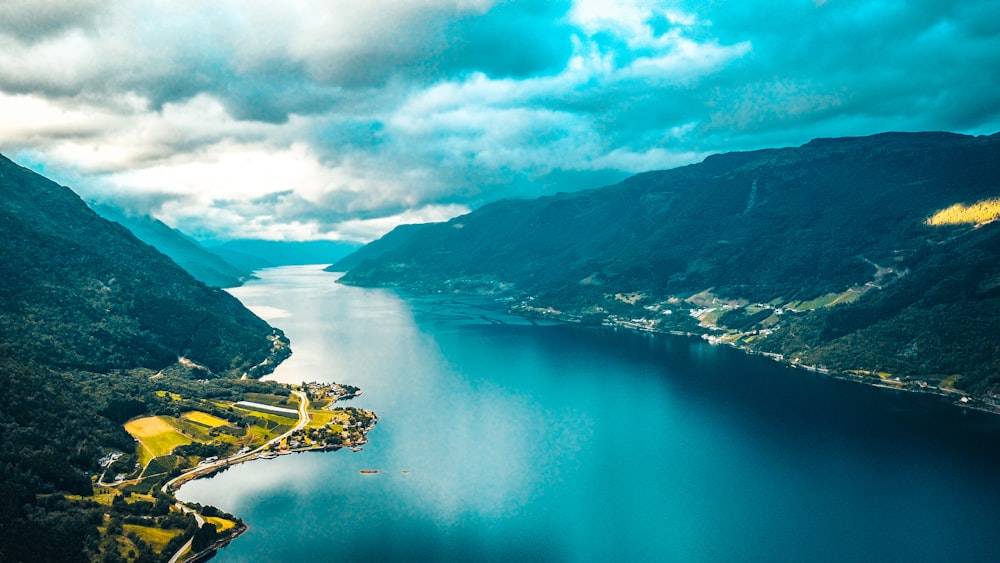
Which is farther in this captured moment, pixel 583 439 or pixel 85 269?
pixel 85 269

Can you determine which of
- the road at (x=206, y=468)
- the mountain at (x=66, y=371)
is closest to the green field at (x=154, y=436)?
the mountain at (x=66, y=371)

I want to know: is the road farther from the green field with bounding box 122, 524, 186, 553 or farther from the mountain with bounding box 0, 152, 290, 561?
the mountain with bounding box 0, 152, 290, 561

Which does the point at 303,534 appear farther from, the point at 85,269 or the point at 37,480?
the point at 85,269

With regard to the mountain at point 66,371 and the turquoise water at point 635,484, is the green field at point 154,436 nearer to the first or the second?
the mountain at point 66,371

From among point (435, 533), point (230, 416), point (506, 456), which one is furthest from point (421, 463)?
point (230, 416)

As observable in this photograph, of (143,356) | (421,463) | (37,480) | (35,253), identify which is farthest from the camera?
(35,253)

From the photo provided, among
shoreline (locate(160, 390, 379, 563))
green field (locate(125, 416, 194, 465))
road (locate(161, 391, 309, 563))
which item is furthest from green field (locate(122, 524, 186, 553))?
green field (locate(125, 416, 194, 465))
